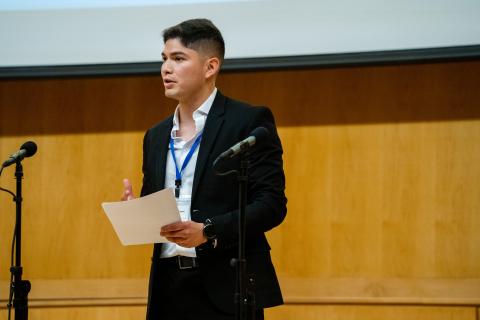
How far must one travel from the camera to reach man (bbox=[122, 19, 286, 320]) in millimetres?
2348

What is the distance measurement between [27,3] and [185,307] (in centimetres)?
237

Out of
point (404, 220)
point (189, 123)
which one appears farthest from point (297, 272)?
point (189, 123)

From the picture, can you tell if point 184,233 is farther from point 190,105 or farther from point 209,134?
point 190,105

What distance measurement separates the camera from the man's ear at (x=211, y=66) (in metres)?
2.70

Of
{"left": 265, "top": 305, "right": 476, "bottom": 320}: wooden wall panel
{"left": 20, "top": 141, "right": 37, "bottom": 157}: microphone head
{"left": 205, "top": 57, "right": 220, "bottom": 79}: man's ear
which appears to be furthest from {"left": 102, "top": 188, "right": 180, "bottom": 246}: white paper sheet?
{"left": 265, "top": 305, "right": 476, "bottom": 320}: wooden wall panel

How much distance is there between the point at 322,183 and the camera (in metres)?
3.88

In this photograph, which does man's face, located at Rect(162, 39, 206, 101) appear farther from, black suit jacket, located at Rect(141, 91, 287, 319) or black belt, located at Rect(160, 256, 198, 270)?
black belt, located at Rect(160, 256, 198, 270)

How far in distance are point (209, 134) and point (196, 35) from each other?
0.41m

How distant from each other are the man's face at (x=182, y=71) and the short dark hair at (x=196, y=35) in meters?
0.02

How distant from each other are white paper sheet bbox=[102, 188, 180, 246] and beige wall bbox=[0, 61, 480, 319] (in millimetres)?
1647

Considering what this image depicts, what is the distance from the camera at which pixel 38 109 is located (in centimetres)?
423

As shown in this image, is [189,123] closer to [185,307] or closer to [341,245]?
[185,307]

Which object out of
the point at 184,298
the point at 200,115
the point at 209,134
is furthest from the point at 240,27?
the point at 184,298

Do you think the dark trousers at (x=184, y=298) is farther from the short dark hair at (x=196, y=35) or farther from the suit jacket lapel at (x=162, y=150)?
the short dark hair at (x=196, y=35)
